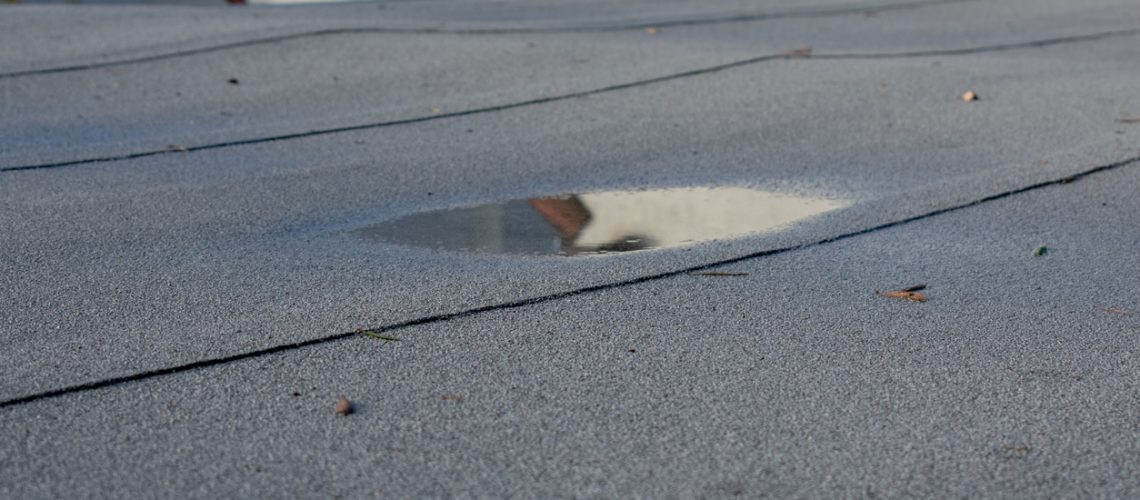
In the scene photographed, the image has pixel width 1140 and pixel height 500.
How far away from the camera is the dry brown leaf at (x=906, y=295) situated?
490 centimetres

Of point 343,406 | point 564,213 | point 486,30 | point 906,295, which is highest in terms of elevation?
point 343,406

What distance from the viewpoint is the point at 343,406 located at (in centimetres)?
382

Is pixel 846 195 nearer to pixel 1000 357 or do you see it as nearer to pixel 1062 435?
pixel 1000 357

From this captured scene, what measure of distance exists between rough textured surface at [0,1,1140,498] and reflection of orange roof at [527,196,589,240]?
0.18 meters

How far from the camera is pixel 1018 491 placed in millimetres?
3348

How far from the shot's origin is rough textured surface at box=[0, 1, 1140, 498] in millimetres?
3533

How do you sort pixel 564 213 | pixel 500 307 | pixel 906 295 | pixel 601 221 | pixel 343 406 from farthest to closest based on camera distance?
pixel 564 213 → pixel 601 221 → pixel 906 295 → pixel 500 307 → pixel 343 406

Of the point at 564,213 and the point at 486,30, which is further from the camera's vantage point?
the point at 486,30

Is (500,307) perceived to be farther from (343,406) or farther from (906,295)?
(906,295)

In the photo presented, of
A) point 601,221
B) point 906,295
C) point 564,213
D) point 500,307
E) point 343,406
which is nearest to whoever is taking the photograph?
point 343,406

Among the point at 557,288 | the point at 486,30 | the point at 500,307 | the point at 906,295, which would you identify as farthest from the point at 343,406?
the point at 486,30

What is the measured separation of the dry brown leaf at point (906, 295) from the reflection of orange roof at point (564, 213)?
→ 1.46m

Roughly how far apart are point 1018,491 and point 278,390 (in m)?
2.13

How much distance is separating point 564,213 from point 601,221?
234 millimetres
